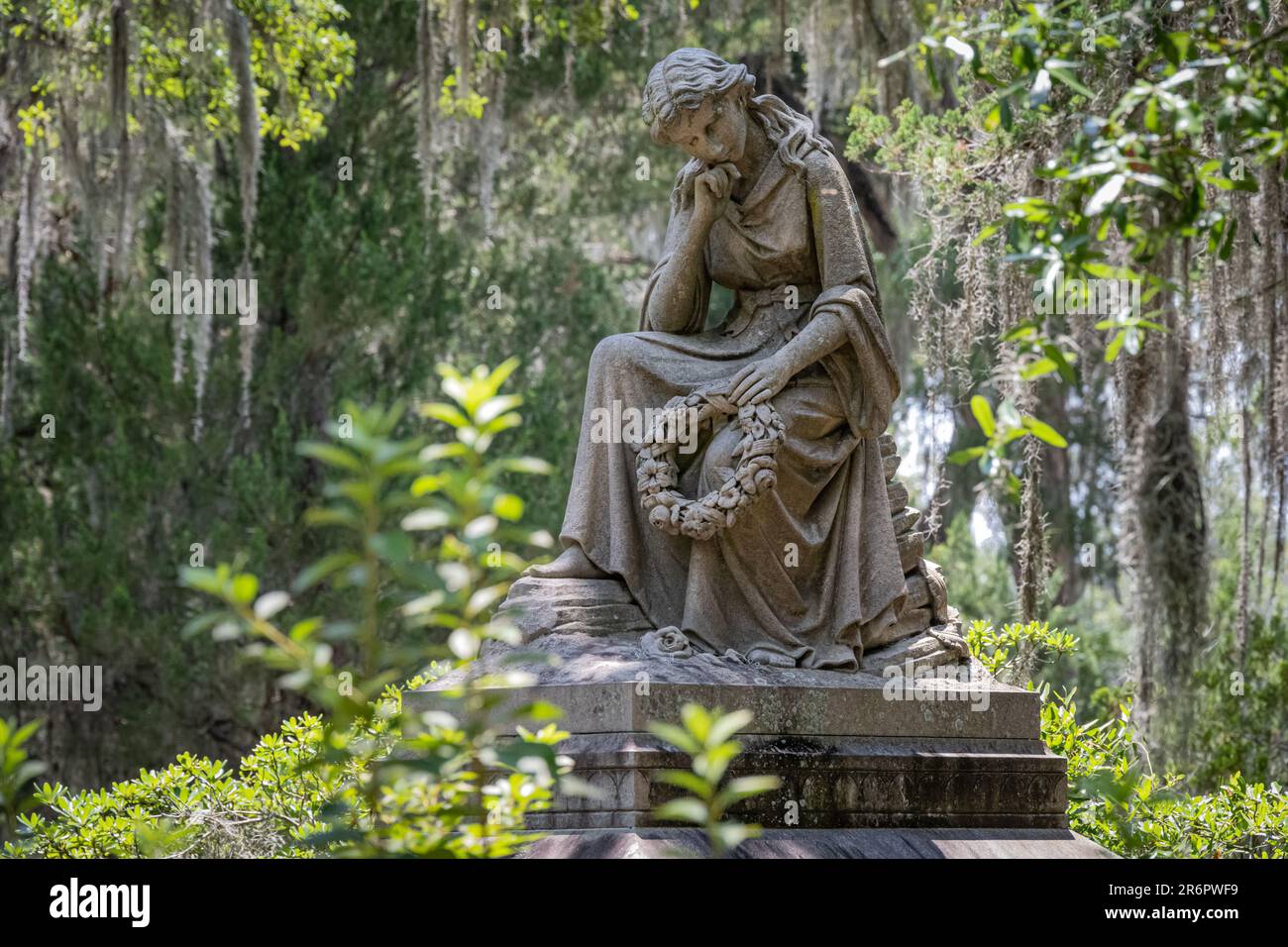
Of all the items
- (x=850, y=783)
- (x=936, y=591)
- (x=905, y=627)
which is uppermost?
(x=936, y=591)

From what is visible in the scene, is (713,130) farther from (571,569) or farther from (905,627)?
(905,627)

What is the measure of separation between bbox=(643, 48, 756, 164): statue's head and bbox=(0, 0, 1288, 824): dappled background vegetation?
271 cm

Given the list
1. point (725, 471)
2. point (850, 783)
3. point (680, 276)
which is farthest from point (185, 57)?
point (850, 783)

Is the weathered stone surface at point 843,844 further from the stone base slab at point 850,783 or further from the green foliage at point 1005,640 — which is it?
the green foliage at point 1005,640

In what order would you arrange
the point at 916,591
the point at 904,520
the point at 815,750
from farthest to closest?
the point at 904,520, the point at 916,591, the point at 815,750

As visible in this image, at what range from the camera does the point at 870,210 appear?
17.3m

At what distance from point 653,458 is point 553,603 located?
58 cm

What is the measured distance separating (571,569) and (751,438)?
749 mm

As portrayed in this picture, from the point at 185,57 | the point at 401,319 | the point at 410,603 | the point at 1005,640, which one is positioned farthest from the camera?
the point at 401,319

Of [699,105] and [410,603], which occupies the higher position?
[699,105]

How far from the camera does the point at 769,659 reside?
5.50 m

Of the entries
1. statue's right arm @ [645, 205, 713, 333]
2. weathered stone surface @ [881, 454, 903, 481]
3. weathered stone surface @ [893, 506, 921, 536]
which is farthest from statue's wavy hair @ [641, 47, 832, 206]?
weathered stone surface @ [893, 506, 921, 536]

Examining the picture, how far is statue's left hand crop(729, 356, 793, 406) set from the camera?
566 centimetres

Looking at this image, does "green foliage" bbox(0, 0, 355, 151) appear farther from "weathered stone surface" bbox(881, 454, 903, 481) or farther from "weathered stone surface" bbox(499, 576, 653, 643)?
"weathered stone surface" bbox(499, 576, 653, 643)
